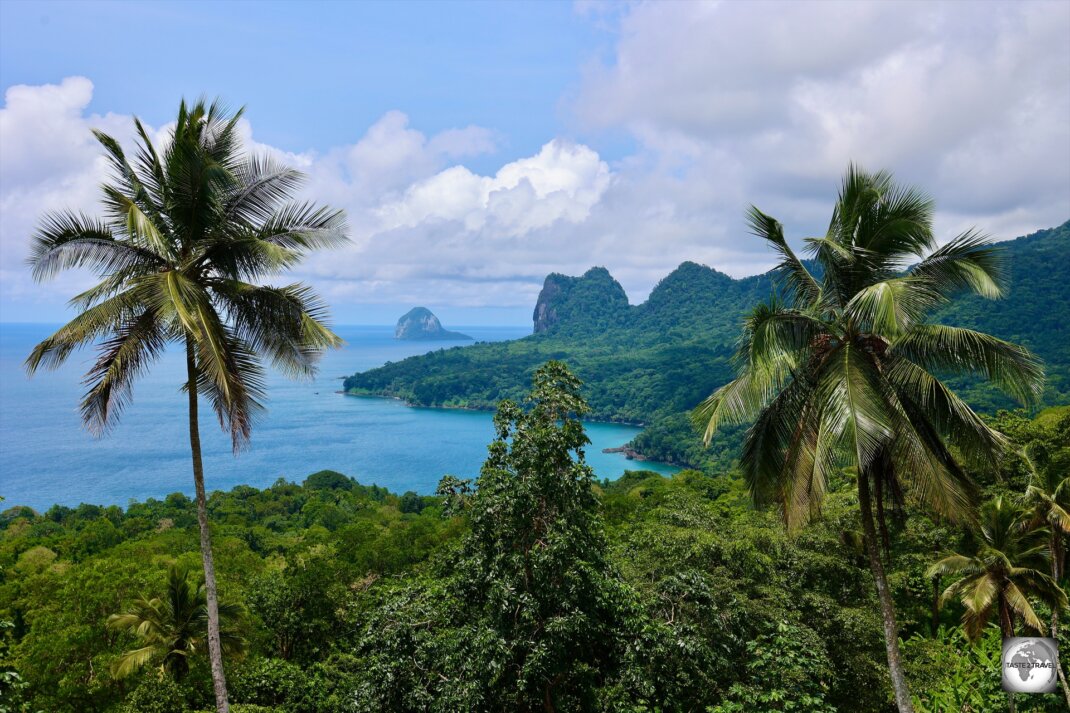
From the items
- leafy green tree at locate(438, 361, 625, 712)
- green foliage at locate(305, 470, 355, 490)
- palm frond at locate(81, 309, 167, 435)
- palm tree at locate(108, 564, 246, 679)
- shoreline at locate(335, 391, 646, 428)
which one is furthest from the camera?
shoreline at locate(335, 391, 646, 428)

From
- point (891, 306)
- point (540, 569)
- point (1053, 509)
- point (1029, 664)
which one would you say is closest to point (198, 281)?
point (540, 569)

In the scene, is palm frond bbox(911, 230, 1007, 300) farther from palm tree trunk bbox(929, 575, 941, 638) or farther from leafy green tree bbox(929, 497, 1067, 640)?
palm tree trunk bbox(929, 575, 941, 638)

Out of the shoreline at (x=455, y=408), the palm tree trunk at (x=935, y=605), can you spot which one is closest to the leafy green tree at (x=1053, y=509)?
the palm tree trunk at (x=935, y=605)

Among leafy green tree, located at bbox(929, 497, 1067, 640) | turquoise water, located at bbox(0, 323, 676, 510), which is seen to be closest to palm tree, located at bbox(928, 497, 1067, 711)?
leafy green tree, located at bbox(929, 497, 1067, 640)

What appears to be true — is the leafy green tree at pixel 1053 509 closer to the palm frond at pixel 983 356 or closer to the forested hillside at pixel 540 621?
the forested hillside at pixel 540 621

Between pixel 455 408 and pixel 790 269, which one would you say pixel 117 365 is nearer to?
pixel 790 269

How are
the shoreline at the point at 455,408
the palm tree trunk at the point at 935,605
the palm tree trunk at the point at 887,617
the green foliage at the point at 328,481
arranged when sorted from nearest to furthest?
the palm tree trunk at the point at 887,617 < the palm tree trunk at the point at 935,605 < the green foliage at the point at 328,481 < the shoreline at the point at 455,408

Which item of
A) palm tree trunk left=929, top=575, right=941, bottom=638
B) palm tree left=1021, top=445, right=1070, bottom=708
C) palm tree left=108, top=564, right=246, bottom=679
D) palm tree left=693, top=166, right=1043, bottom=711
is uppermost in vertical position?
palm tree left=693, top=166, right=1043, bottom=711
